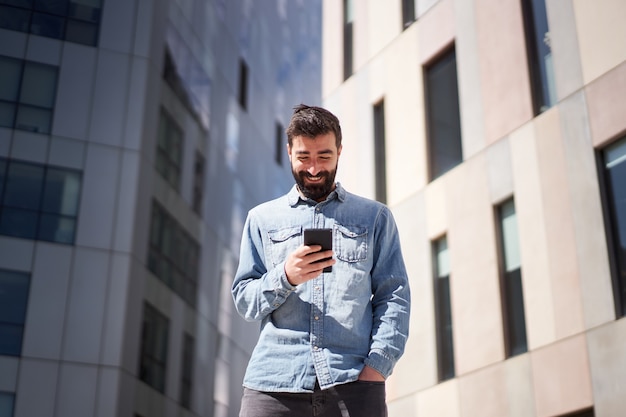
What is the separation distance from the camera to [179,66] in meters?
33.8

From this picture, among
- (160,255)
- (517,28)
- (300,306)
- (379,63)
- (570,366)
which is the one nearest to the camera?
(300,306)

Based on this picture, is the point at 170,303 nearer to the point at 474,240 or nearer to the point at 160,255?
the point at 160,255

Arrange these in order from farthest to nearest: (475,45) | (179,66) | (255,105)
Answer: (255,105)
(179,66)
(475,45)

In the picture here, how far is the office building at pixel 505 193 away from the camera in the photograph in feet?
45.3

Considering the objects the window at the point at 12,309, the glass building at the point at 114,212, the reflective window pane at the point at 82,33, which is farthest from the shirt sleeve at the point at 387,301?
the reflective window pane at the point at 82,33

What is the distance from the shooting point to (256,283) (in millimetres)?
3920

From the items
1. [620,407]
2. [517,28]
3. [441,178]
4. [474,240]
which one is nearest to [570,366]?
[620,407]

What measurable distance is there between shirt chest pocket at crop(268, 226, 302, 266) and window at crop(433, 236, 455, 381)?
13549mm

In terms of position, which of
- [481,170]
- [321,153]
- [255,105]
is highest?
[255,105]

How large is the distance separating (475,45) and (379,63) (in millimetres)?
3998

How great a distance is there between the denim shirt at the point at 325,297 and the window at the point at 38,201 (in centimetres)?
2431

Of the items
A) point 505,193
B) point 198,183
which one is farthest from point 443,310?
point 198,183

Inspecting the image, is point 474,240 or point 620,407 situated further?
point 474,240

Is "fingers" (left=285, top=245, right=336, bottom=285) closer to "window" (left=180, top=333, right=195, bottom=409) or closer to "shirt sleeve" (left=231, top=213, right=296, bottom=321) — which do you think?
"shirt sleeve" (left=231, top=213, right=296, bottom=321)
